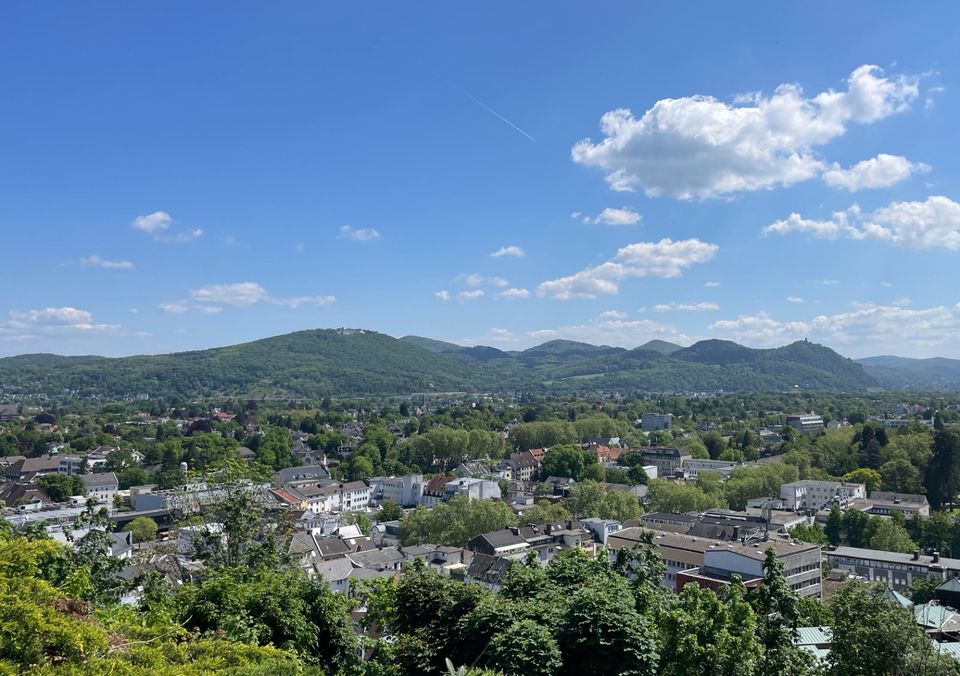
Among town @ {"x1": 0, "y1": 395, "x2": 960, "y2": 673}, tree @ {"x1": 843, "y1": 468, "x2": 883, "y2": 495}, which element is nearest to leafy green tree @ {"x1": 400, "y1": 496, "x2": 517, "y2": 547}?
town @ {"x1": 0, "y1": 395, "x2": 960, "y2": 673}

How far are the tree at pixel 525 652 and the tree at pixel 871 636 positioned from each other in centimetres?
471

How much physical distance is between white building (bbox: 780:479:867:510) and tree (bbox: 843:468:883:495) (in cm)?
86

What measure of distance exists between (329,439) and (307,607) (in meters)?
65.6

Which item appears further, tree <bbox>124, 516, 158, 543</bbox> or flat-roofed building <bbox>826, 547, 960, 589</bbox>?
tree <bbox>124, 516, 158, 543</bbox>

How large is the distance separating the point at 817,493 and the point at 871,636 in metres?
43.8

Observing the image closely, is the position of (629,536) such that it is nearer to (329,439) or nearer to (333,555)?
(333,555)

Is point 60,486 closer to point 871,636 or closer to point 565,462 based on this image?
point 565,462

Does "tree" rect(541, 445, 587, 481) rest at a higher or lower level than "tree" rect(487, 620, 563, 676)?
lower

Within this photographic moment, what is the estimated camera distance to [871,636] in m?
9.88

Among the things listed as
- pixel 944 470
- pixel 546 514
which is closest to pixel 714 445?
pixel 944 470

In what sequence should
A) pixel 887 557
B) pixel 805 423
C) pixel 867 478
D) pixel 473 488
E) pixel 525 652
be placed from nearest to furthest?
pixel 525 652, pixel 887 557, pixel 473 488, pixel 867 478, pixel 805 423

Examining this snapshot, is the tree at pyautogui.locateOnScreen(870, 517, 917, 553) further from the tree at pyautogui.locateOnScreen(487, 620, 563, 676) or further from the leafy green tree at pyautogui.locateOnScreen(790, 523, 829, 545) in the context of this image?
the tree at pyautogui.locateOnScreen(487, 620, 563, 676)

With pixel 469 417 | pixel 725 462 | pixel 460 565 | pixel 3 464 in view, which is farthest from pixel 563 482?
pixel 3 464

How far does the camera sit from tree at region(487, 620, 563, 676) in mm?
8203
